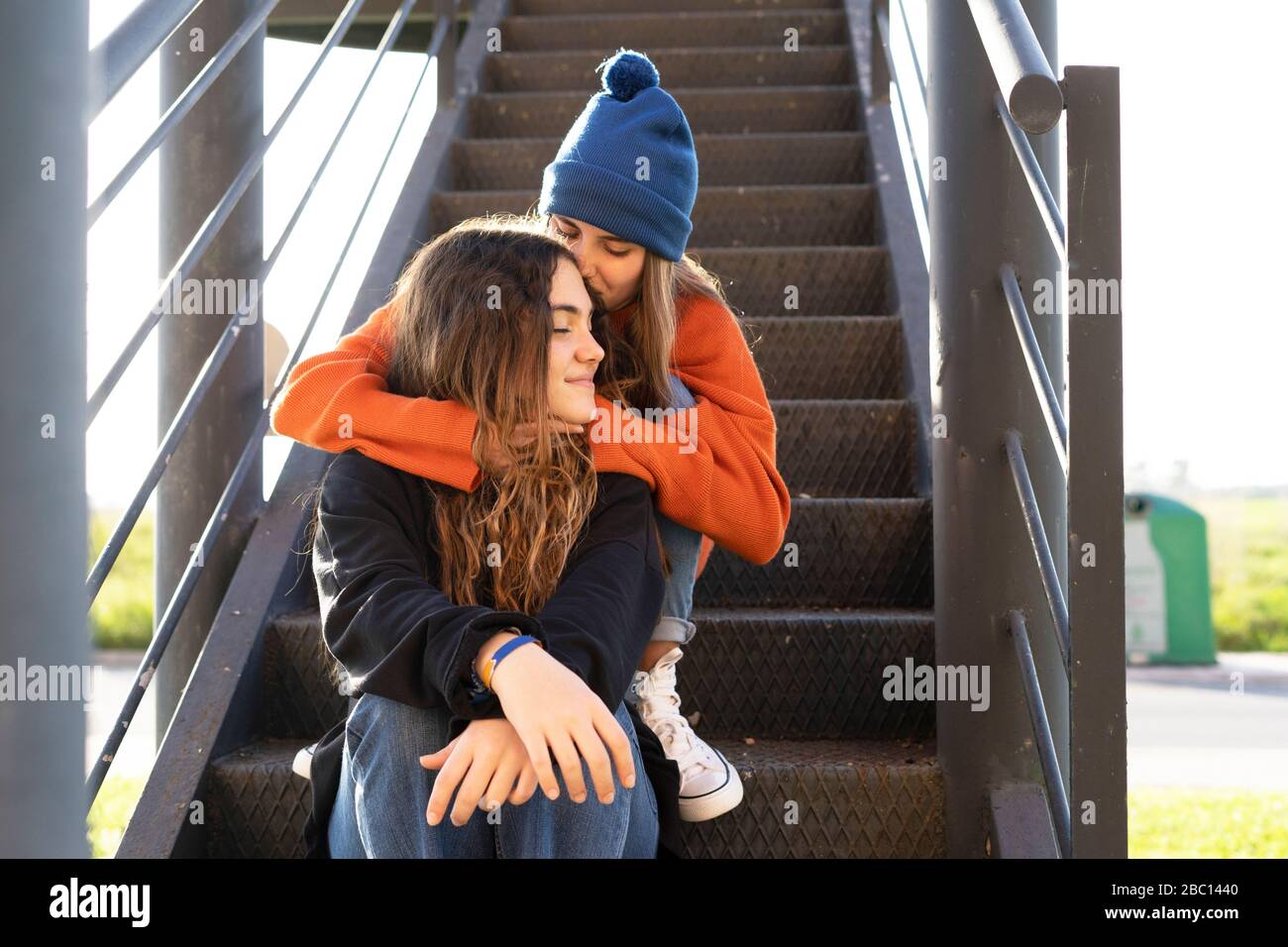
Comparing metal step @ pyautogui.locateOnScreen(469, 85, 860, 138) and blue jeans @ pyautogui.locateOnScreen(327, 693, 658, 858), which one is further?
metal step @ pyautogui.locateOnScreen(469, 85, 860, 138)

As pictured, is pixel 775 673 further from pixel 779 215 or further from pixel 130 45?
pixel 779 215

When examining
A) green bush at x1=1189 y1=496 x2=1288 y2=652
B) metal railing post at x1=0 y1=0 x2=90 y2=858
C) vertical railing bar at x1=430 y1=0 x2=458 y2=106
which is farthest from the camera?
green bush at x1=1189 y1=496 x2=1288 y2=652

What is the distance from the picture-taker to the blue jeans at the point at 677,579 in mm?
1494

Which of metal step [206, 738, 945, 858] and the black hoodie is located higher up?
the black hoodie

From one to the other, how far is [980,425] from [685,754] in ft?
1.80

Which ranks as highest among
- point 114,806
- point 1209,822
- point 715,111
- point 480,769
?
point 715,111

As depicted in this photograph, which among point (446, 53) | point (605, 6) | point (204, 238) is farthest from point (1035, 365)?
point (605, 6)

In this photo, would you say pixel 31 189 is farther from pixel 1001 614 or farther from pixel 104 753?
pixel 1001 614

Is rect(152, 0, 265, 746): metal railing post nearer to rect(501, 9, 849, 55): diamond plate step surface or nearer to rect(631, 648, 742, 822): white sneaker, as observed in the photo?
rect(631, 648, 742, 822): white sneaker

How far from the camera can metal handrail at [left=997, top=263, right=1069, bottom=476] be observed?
1.23m

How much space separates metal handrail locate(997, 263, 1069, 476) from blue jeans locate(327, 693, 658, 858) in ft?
1.81

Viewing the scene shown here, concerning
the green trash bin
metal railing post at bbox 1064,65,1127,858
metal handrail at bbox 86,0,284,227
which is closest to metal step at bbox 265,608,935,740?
metal railing post at bbox 1064,65,1127,858

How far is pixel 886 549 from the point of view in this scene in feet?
6.64

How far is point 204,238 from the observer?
161cm
